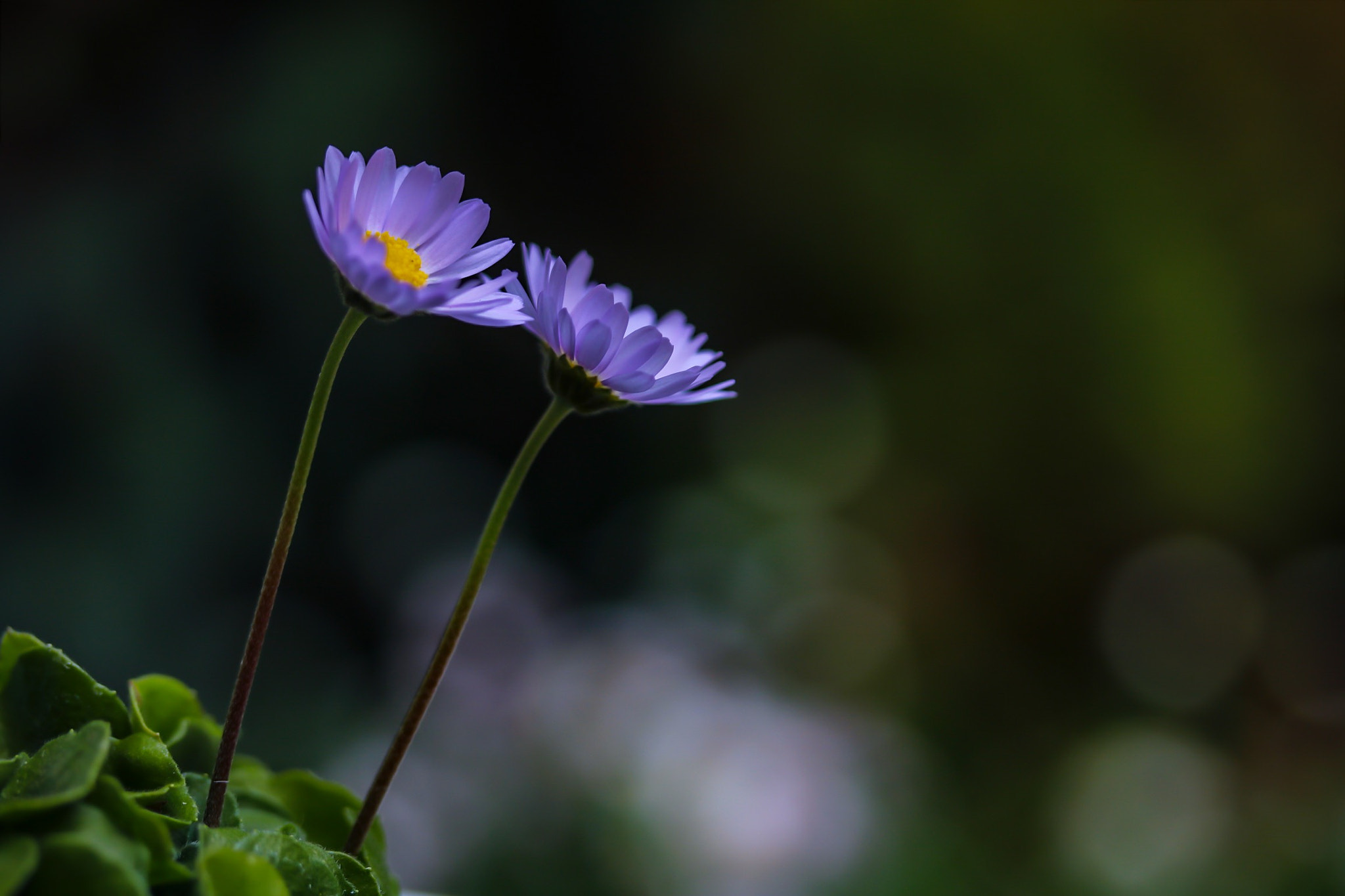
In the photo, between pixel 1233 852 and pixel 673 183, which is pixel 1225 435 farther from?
pixel 673 183

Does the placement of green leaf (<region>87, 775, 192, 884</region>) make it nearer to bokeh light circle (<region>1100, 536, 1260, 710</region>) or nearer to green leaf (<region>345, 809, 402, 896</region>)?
green leaf (<region>345, 809, 402, 896</region>)

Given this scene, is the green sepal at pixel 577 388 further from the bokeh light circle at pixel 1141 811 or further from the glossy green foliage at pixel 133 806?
the bokeh light circle at pixel 1141 811

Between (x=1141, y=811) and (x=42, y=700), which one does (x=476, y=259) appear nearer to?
(x=42, y=700)

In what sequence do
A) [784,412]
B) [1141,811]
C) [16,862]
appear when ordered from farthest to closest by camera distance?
1. [784,412]
2. [1141,811]
3. [16,862]

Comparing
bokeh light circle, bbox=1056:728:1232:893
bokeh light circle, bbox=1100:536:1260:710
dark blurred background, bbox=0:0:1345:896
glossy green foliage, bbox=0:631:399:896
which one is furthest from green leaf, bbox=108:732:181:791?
bokeh light circle, bbox=1100:536:1260:710

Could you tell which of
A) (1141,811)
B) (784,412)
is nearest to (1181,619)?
(1141,811)

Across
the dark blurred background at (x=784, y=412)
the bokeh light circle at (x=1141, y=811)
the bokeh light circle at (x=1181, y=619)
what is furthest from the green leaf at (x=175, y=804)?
the bokeh light circle at (x=1181, y=619)
